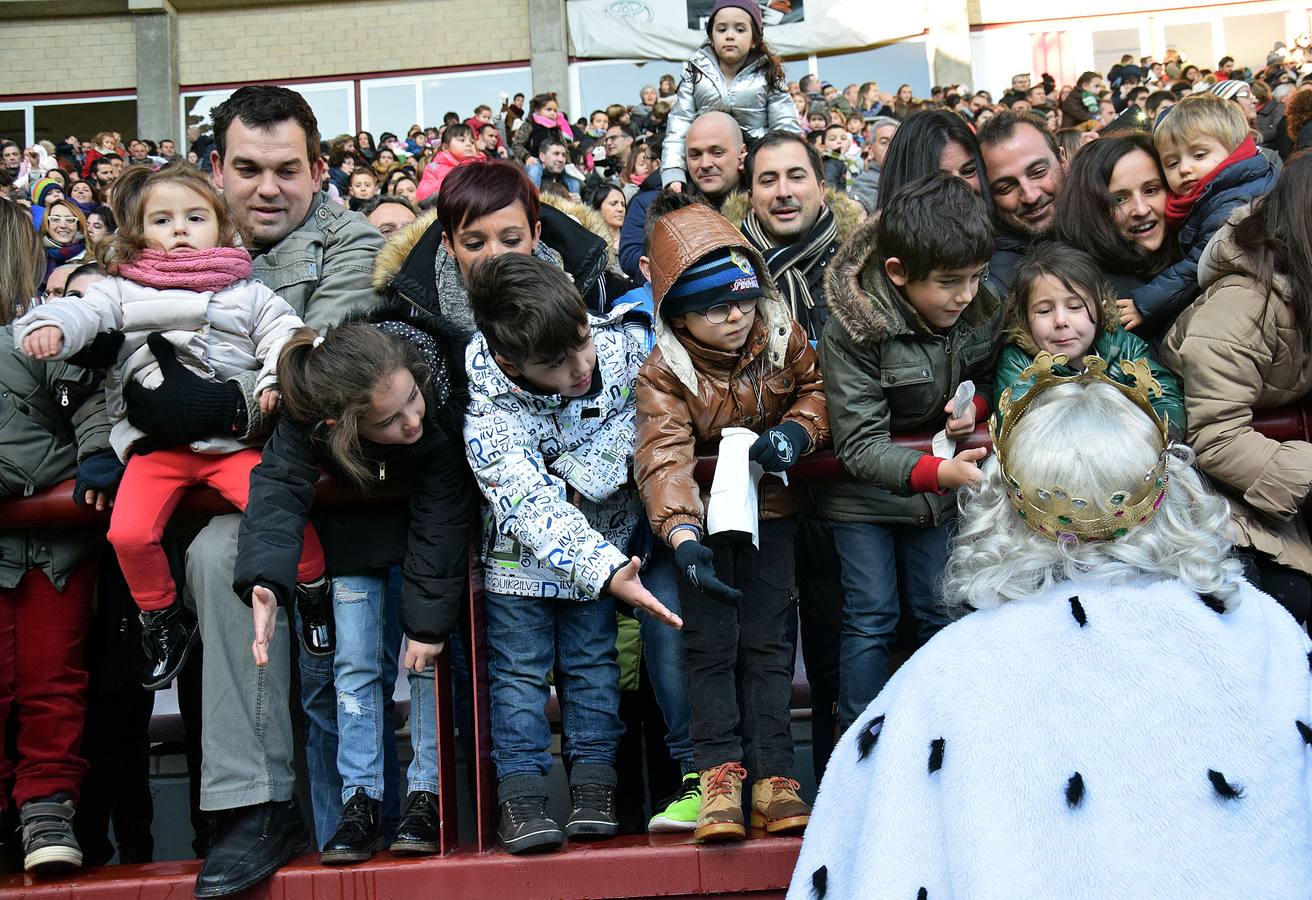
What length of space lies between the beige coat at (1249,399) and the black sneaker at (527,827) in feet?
6.83

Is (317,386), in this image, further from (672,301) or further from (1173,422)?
(1173,422)

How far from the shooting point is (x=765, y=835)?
332cm

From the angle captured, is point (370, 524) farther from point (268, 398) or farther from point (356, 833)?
point (356, 833)

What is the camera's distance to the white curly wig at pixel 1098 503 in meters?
2.48

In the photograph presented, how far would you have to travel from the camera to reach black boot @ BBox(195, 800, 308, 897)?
3.27 meters

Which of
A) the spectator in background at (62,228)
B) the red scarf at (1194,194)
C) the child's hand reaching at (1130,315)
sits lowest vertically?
the child's hand reaching at (1130,315)

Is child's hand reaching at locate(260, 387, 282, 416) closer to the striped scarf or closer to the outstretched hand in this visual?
the outstretched hand

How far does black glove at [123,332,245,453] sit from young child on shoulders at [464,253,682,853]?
2.36 feet

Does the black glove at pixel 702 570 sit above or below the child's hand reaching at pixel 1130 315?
below

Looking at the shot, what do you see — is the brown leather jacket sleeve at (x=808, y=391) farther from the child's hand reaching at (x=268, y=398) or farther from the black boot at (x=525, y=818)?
the child's hand reaching at (x=268, y=398)

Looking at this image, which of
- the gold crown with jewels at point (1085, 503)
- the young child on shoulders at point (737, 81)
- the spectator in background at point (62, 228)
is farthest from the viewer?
the spectator in background at point (62, 228)

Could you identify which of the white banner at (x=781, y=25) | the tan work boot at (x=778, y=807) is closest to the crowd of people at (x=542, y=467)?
the tan work boot at (x=778, y=807)

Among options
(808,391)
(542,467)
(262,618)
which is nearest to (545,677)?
(542,467)

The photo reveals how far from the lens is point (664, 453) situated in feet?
11.2
